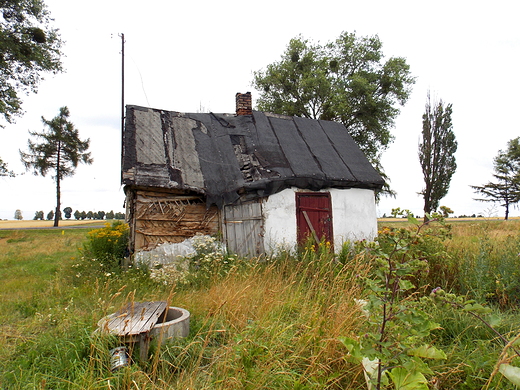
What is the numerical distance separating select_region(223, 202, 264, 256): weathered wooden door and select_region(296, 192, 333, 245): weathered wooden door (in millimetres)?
1206

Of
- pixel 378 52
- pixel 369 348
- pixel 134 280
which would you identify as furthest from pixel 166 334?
pixel 378 52

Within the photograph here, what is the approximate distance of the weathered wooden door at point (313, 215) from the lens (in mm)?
9617

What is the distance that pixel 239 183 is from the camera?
29.4ft

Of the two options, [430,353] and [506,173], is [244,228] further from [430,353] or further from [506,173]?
[506,173]

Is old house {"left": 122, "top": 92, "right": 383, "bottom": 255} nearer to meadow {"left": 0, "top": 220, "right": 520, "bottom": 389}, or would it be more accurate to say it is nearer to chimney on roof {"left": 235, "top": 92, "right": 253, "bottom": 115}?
chimney on roof {"left": 235, "top": 92, "right": 253, "bottom": 115}

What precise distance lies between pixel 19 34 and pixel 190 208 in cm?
1502

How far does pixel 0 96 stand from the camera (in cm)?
1692

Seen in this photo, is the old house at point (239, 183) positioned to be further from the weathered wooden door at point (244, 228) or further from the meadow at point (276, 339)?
the meadow at point (276, 339)

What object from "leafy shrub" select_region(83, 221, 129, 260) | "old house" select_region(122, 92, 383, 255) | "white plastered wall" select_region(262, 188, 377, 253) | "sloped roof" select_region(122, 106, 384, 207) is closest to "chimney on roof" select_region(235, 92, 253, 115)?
"old house" select_region(122, 92, 383, 255)

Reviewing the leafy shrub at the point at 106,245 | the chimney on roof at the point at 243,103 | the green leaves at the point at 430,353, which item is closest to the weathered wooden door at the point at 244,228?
the leafy shrub at the point at 106,245

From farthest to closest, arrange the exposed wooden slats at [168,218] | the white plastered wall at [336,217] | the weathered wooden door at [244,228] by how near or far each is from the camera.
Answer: the white plastered wall at [336,217] < the weathered wooden door at [244,228] < the exposed wooden slats at [168,218]

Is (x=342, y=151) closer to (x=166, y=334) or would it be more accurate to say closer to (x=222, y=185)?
(x=222, y=185)

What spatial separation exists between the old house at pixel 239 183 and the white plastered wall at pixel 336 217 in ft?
0.09

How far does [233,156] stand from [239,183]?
4.29 feet
